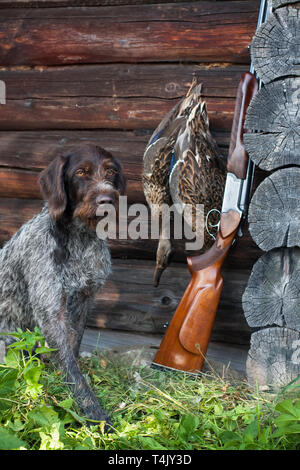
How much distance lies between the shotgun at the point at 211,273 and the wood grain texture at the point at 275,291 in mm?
290

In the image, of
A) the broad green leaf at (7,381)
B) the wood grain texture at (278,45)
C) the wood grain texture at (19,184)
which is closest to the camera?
the broad green leaf at (7,381)

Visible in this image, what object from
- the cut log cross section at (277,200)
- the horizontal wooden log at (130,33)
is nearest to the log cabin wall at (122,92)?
the horizontal wooden log at (130,33)

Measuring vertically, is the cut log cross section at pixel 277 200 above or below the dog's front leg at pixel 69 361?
above

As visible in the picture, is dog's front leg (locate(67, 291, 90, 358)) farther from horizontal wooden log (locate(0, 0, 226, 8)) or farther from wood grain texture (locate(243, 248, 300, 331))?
horizontal wooden log (locate(0, 0, 226, 8))

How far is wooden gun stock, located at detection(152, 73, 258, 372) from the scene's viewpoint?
376 centimetres

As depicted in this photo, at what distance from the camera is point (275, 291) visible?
356cm

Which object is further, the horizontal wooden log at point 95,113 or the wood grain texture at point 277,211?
the horizontal wooden log at point 95,113

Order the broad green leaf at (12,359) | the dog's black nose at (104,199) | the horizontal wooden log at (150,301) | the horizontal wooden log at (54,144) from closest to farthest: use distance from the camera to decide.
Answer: the broad green leaf at (12,359), the dog's black nose at (104,199), the horizontal wooden log at (150,301), the horizontal wooden log at (54,144)

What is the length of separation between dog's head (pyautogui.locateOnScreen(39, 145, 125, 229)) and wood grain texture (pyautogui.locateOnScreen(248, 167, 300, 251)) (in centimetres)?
93

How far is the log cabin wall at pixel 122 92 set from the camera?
4426mm

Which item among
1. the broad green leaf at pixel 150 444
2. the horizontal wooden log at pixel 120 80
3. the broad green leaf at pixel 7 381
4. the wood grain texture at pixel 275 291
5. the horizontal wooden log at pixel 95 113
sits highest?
the horizontal wooden log at pixel 120 80

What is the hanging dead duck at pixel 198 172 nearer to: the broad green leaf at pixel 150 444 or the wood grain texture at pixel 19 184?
the wood grain texture at pixel 19 184
